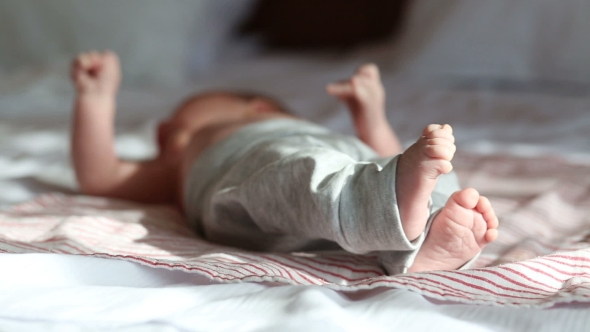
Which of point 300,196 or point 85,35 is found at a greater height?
point 85,35

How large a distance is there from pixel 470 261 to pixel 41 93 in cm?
134

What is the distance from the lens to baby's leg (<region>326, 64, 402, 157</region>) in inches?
40.9

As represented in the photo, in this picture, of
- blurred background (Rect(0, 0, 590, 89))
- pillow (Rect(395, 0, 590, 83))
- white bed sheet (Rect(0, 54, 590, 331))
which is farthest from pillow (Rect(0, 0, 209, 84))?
pillow (Rect(395, 0, 590, 83))

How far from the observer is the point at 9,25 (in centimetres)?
192

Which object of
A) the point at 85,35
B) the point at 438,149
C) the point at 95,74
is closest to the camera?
the point at 438,149

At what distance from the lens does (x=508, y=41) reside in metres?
1.66

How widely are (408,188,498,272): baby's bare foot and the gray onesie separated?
0.9 inches

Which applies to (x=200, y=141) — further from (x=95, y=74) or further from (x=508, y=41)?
(x=508, y=41)

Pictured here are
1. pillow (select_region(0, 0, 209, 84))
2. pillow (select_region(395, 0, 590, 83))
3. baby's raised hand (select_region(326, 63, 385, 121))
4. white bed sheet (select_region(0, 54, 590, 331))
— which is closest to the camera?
white bed sheet (select_region(0, 54, 590, 331))

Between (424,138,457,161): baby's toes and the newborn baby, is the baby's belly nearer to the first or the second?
the newborn baby

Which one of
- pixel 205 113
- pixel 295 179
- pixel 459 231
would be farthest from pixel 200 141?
pixel 459 231

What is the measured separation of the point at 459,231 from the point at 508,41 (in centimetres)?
121

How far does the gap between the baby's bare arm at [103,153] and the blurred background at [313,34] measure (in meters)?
0.75

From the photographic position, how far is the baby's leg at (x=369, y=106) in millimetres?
1038
